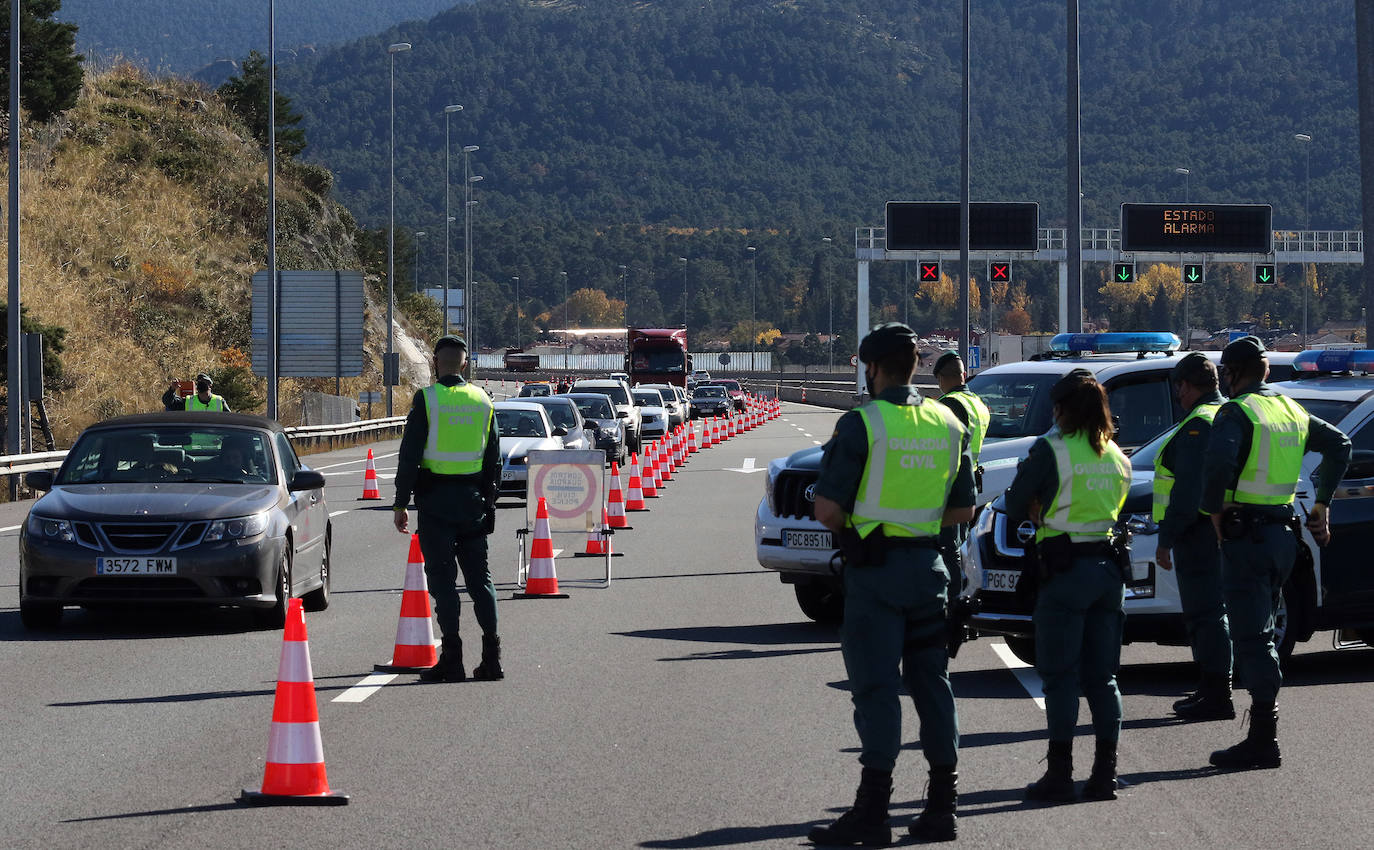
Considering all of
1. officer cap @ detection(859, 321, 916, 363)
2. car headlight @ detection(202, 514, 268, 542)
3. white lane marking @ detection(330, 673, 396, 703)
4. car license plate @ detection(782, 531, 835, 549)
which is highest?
officer cap @ detection(859, 321, 916, 363)

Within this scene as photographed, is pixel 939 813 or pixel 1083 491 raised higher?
pixel 1083 491

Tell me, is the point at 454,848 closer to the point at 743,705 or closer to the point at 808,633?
the point at 743,705

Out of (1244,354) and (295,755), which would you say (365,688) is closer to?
(295,755)

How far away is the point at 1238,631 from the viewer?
8.80 meters

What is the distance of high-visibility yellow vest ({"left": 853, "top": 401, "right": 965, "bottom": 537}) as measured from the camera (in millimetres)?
6957

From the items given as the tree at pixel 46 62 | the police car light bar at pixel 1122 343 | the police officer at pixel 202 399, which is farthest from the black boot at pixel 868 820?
the tree at pixel 46 62

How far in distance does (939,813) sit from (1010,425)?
9.07 metres

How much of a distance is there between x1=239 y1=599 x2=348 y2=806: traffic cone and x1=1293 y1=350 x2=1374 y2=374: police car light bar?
746 cm

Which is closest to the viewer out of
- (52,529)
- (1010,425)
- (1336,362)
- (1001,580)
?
(1001,580)

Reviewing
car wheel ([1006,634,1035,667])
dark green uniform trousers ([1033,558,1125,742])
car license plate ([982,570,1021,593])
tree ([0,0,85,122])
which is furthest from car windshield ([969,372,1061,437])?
tree ([0,0,85,122])

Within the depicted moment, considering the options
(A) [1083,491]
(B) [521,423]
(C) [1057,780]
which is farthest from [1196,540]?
(B) [521,423]

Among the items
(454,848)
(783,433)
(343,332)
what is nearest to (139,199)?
(343,332)

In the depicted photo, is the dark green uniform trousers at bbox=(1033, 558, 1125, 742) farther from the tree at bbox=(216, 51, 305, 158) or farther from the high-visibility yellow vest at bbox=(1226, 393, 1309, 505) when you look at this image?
the tree at bbox=(216, 51, 305, 158)

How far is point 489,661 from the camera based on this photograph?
11000 mm
